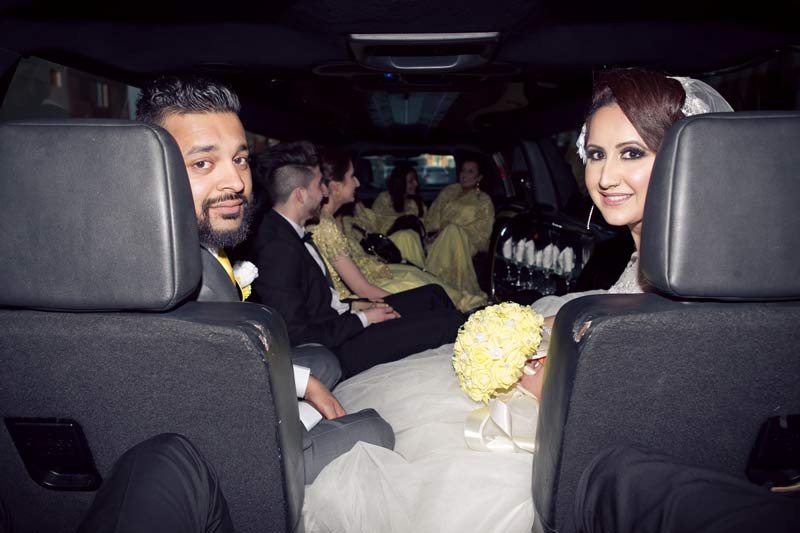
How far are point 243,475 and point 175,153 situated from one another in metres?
0.70

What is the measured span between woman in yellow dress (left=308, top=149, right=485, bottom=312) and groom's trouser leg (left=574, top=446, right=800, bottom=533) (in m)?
2.69

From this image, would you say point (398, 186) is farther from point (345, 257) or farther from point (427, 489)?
point (427, 489)

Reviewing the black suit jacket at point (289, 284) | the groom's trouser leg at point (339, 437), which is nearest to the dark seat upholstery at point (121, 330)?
the groom's trouser leg at point (339, 437)

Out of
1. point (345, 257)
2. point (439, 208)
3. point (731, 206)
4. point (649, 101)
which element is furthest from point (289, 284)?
point (439, 208)

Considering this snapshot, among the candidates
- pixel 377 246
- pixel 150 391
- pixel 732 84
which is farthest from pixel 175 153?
pixel 377 246

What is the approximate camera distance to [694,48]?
2.18 m

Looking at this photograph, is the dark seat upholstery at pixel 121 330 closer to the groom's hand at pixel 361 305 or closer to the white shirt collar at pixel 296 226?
the white shirt collar at pixel 296 226

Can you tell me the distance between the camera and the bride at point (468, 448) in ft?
4.43

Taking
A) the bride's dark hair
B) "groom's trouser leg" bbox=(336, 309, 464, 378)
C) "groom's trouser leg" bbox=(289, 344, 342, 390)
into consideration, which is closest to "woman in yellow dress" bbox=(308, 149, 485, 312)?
"groom's trouser leg" bbox=(336, 309, 464, 378)

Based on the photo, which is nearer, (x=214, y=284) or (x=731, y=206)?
(x=731, y=206)

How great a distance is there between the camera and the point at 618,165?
158 cm

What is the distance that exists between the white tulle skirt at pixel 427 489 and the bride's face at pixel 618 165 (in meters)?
0.78

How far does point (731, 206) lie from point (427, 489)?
3.15 ft

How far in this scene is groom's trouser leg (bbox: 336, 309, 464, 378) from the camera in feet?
8.73
